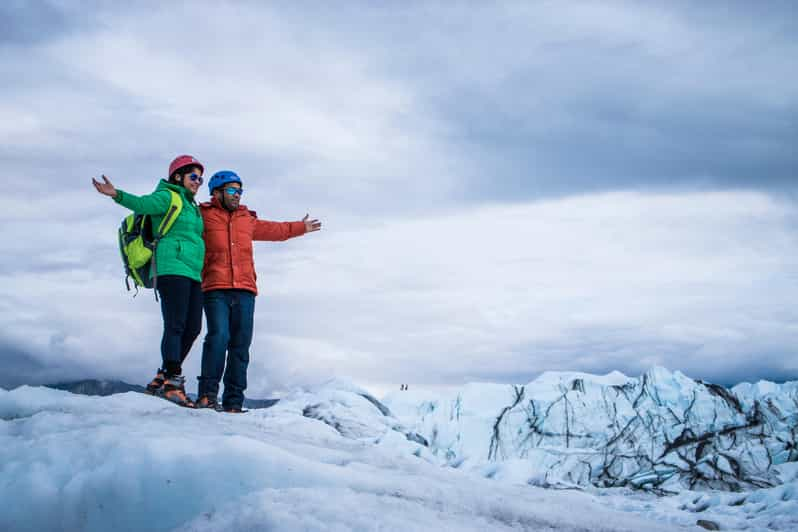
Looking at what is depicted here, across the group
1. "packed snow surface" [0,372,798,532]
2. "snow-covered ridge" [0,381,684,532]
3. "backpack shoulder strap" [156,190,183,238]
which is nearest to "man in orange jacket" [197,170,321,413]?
"backpack shoulder strap" [156,190,183,238]

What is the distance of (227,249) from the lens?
249 inches

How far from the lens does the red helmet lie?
6219 mm

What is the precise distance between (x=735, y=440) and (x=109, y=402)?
71.1 ft

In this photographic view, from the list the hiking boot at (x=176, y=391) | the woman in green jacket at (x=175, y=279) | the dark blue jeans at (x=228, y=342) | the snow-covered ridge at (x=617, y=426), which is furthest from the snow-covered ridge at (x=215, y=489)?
the snow-covered ridge at (x=617, y=426)

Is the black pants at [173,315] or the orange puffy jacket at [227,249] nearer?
the black pants at [173,315]

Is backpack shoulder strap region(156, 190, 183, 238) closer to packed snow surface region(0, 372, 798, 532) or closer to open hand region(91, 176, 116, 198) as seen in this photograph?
open hand region(91, 176, 116, 198)

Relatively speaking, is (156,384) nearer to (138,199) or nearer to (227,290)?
(227,290)

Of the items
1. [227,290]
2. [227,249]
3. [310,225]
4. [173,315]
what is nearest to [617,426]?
[310,225]

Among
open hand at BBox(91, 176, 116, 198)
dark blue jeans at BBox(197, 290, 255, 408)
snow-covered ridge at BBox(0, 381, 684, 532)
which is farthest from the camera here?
dark blue jeans at BBox(197, 290, 255, 408)

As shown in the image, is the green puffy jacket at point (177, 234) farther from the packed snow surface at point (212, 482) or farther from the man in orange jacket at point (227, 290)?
the packed snow surface at point (212, 482)

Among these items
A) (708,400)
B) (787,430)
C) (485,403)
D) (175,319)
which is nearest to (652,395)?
(708,400)

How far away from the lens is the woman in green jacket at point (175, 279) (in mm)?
5848

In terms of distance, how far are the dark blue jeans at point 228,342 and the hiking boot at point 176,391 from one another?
26cm

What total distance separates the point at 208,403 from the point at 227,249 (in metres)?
1.37
